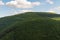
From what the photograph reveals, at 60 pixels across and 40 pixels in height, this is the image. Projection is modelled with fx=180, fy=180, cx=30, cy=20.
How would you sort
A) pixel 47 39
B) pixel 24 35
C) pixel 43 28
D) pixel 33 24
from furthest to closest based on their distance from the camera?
pixel 33 24, pixel 43 28, pixel 24 35, pixel 47 39

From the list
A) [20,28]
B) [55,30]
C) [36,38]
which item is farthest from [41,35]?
[20,28]

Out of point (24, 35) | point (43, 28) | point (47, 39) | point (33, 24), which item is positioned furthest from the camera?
point (33, 24)

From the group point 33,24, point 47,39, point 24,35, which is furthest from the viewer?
point 33,24

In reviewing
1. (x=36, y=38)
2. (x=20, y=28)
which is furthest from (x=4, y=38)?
(x=36, y=38)

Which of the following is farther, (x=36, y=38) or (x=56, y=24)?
(x=56, y=24)

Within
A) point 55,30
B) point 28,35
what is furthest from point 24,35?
point 55,30

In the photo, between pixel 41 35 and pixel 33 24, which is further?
pixel 33 24

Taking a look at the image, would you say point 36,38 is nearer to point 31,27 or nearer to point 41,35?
point 41,35

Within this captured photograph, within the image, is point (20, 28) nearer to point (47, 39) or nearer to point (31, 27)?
point (31, 27)
